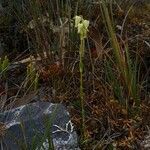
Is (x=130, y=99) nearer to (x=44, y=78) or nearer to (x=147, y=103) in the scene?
(x=147, y=103)

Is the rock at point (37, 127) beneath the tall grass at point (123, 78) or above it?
beneath

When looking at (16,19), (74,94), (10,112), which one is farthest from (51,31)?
(10,112)

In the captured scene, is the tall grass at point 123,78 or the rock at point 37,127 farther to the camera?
the tall grass at point 123,78

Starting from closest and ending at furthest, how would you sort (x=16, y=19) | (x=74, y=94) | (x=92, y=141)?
(x=92, y=141) → (x=74, y=94) → (x=16, y=19)

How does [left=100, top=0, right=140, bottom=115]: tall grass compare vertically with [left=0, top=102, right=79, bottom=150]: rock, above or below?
above

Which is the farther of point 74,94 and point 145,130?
point 74,94

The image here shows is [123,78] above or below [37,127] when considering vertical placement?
above

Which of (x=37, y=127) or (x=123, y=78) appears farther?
(x=123, y=78)

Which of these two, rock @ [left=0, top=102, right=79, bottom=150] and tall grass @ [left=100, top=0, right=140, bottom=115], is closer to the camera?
rock @ [left=0, top=102, right=79, bottom=150]
